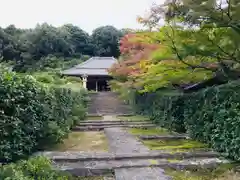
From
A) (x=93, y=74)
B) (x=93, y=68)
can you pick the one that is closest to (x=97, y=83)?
(x=93, y=68)

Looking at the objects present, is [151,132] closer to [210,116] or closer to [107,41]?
[210,116]

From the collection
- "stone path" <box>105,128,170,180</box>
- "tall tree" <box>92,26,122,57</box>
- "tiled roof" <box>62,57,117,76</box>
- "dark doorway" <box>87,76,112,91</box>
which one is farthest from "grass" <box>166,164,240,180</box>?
"tall tree" <box>92,26,122,57</box>

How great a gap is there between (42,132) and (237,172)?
13.7 ft

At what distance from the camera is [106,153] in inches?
242

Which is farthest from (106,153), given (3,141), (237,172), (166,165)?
(237,172)

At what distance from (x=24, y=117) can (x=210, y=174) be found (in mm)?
3742

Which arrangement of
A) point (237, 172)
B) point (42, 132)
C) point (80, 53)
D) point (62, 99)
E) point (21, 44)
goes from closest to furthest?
point (237, 172) → point (42, 132) → point (62, 99) → point (21, 44) → point (80, 53)

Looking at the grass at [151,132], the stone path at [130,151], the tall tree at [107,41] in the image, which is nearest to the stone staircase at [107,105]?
the grass at [151,132]

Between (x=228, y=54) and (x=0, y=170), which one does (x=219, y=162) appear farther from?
(x=0, y=170)

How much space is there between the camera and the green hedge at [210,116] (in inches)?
221

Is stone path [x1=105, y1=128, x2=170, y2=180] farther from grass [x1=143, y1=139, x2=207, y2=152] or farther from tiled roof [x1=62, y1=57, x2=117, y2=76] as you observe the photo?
tiled roof [x1=62, y1=57, x2=117, y2=76]

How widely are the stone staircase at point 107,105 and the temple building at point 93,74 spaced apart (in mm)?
7024

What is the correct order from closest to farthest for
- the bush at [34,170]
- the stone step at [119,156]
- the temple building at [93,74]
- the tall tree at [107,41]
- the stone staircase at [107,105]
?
the bush at [34,170] → the stone step at [119,156] → the stone staircase at [107,105] → the temple building at [93,74] → the tall tree at [107,41]

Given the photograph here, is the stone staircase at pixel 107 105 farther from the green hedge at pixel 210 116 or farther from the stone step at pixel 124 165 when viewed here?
the stone step at pixel 124 165
